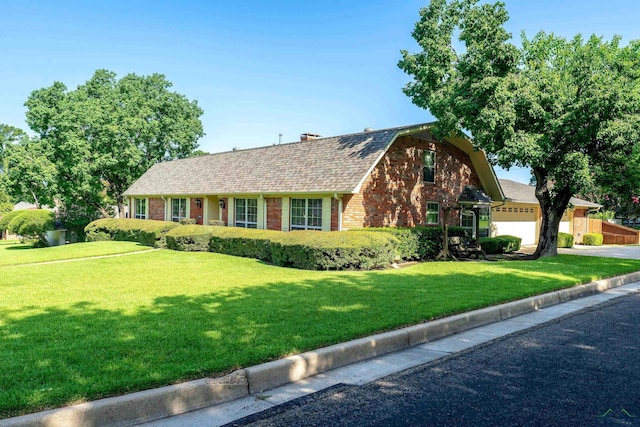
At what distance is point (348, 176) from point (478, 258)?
23.3 ft

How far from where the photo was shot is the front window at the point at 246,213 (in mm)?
22344

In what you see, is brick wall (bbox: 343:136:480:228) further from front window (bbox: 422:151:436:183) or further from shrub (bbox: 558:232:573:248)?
shrub (bbox: 558:232:573:248)

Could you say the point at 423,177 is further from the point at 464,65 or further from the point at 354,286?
the point at 354,286

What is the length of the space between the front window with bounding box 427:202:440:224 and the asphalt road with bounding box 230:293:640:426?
15.0 metres

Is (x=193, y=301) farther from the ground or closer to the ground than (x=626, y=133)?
closer to the ground

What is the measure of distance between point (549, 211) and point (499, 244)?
141 inches

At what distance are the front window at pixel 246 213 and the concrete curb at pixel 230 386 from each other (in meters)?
15.6

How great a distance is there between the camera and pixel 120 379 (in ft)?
14.9

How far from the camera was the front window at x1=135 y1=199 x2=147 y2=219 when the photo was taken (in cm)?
3183

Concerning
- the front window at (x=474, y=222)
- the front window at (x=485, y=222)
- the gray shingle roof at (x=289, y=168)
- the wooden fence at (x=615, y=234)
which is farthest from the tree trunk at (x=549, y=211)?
the wooden fence at (x=615, y=234)

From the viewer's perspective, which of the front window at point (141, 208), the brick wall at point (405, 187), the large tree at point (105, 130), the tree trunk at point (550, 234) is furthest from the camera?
the large tree at point (105, 130)

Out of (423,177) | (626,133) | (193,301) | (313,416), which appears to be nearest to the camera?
(313,416)

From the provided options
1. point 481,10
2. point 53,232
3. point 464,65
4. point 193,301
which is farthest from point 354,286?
point 53,232

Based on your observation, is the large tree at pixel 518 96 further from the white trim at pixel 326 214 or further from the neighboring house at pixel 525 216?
the neighboring house at pixel 525 216
